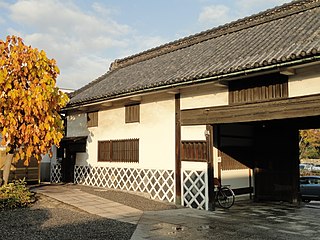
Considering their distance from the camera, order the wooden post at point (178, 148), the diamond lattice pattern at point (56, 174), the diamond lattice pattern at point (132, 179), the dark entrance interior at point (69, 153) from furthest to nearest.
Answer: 1. the diamond lattice pattern at point (56, 174)
2. the dark entrance interior at point (69, 153)
3. the diamond lattice pattern at point (132, 179)
4. the wooden post at point (178, 148)

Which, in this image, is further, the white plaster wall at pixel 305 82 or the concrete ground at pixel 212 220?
the white plaster wall at pixel 305 82

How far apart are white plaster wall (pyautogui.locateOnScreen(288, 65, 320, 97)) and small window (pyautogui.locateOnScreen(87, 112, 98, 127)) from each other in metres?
9.76

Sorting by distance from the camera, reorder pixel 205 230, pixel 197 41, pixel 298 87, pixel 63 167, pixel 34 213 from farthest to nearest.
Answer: pixel 63 167, pixel 197 41, pixel 34 213, pixel 298 87, pixel 205 230

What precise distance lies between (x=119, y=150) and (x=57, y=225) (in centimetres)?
654

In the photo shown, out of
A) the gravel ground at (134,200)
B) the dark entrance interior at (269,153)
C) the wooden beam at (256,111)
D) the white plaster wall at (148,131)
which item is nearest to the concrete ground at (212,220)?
the gravel ground at (134,200)

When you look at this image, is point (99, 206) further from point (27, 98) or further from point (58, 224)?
Result: point (27, 98)

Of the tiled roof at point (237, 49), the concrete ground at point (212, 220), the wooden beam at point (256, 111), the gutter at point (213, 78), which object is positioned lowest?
the concrete ground at point (212, 220)

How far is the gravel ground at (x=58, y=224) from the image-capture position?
7.15 metres

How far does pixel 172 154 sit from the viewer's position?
11984mm

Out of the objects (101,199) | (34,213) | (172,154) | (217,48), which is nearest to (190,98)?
(172,154)

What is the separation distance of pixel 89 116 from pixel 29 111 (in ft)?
19.1

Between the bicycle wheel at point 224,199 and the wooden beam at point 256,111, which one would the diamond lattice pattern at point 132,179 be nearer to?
the bicycle wheel at point 224,199

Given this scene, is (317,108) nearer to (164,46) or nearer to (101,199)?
(101,199)

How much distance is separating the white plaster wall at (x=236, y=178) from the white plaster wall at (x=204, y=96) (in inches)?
136
